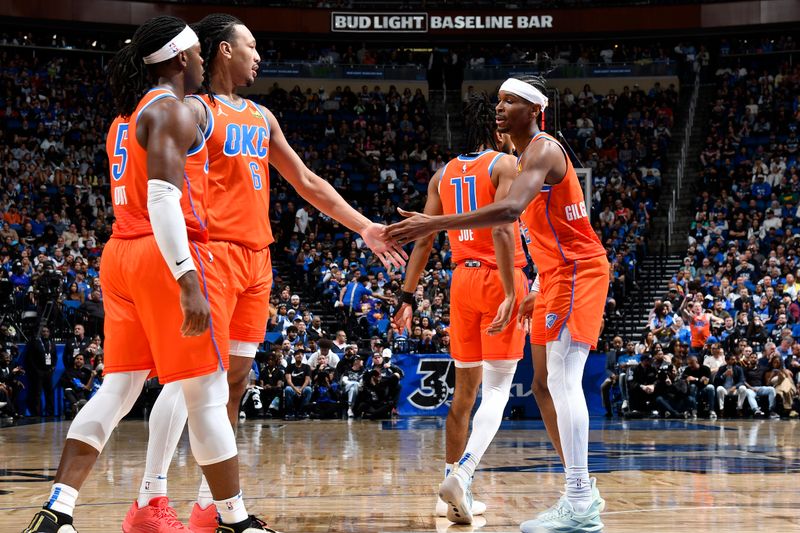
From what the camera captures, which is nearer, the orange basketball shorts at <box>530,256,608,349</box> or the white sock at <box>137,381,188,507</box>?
the white sock at <box>137,381,188,507</box>

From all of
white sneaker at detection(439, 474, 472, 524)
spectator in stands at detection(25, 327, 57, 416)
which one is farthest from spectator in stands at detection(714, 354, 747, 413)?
white sneaker at detection(439, 474, 472, 524)

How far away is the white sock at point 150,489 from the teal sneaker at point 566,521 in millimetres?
1634

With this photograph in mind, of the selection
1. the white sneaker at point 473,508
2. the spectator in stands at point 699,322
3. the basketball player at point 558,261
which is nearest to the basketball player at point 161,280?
the basketball player at point 558,261

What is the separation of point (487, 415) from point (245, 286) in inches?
69.4

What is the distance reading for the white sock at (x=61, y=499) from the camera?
3.79 metres

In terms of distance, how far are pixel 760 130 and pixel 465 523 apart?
73.3 feet

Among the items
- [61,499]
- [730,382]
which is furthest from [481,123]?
[730,382]

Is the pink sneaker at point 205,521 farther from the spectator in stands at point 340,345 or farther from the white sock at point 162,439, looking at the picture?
the spectator in stands at point 340,345

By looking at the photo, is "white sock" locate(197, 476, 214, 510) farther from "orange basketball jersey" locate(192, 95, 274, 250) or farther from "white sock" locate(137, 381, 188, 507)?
"orange basketball jersey" locate(192, 95, 274, 250)

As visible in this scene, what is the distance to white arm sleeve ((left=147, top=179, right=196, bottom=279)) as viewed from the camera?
3635 mm

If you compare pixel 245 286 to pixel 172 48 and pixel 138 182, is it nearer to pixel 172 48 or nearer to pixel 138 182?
pixel 138 182

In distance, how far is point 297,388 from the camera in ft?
48.9

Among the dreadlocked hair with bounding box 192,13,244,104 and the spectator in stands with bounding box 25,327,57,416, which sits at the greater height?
the dreadlocked hair with bounding box 192,13,244,104

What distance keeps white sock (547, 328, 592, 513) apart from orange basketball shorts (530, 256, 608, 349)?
0.05 metres
